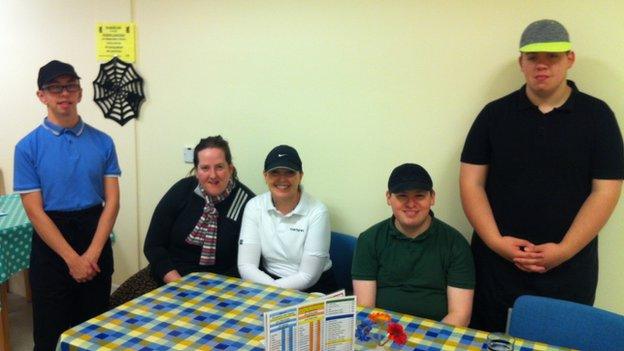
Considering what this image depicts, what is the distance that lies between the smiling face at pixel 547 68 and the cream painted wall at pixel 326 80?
0.30 metres

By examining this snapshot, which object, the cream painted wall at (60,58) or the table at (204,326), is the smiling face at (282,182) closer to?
the table at (204,326)

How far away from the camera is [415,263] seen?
1867 millimetres

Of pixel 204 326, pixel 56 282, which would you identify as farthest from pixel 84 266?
pixel 204 326

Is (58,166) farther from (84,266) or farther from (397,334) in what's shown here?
(397,334)

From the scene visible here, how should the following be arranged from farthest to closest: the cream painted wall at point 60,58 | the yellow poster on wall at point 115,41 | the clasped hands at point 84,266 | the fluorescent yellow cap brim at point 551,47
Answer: the cream painted wall at point 60,58 < the yellow poster on wall at point 115,41 < the clasped hands at point 84,266 < the fluorescent yellow cap brim at point 551,47

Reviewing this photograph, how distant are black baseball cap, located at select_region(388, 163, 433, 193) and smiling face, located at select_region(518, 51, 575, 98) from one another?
493 millimetres

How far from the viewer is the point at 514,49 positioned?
2.07m

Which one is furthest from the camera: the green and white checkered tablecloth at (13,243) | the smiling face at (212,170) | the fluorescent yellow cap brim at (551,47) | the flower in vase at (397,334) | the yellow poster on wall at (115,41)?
the yellow poster on wall at (115,41)

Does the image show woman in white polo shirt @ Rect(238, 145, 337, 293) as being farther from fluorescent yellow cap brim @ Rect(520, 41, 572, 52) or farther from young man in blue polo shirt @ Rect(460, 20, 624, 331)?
fluorescent yellow cap brim @ Rect(520, 41, 572, 52)

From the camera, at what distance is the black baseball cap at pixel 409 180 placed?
183cm

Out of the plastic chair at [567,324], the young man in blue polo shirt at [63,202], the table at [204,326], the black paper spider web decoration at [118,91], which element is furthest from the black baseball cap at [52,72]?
the plastic chair at [567,324]

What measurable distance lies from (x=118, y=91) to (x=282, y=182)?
4.89ft

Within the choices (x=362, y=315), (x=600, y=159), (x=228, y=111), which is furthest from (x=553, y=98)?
(x=228, y=111)

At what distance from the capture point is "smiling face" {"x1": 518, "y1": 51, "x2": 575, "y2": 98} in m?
1.72
